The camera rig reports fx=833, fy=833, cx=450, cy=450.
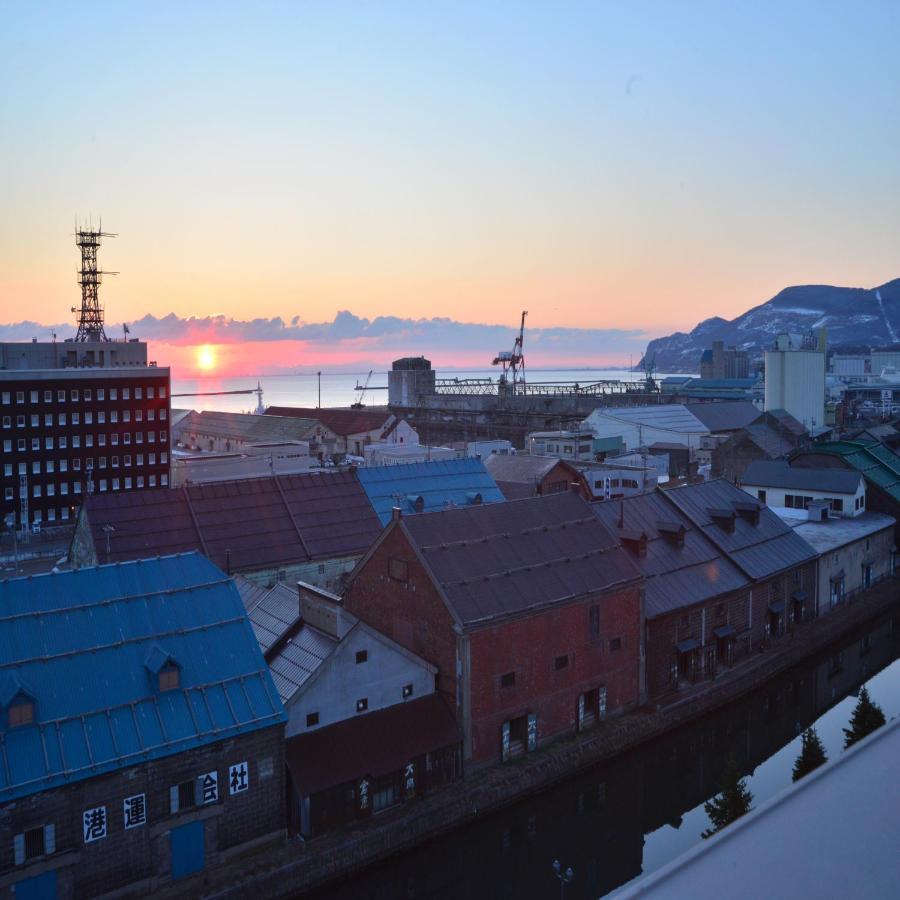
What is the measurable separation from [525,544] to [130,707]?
11584 mm

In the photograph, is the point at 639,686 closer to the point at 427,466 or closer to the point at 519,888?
the point at 519,888

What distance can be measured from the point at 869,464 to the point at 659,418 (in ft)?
117

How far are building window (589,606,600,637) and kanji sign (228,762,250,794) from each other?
34.9 feet

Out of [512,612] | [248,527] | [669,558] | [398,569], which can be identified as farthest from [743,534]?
[248,527]

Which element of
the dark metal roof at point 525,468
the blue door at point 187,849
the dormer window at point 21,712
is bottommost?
the blue door at point 187,849

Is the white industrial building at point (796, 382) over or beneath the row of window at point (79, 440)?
over

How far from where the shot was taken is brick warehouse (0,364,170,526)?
2234 inches

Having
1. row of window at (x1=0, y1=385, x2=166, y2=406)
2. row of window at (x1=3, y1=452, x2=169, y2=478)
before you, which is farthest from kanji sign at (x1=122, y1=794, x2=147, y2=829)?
row of window at (x1=0, y1=385, x2=166, y2=406)

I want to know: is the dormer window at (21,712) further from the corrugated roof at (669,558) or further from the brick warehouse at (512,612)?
the corrugated roof at (669,558)

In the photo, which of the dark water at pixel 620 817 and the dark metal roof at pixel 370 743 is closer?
the dark metal roof at pixel 370 743

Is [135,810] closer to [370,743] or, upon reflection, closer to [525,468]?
[370,743]

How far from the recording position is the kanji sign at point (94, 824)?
15.3m

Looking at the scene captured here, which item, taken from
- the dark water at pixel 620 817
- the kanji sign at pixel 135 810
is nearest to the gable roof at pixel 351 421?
the dark water at pixel 620 817

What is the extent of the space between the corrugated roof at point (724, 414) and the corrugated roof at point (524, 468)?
135 ft
